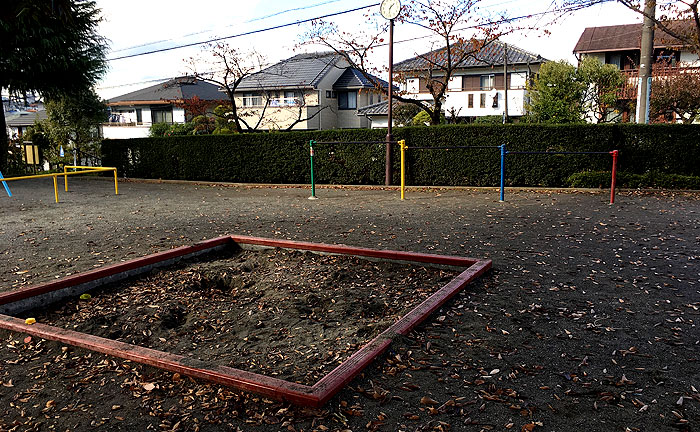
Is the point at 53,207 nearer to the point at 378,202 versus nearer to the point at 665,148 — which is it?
the point at 378,202

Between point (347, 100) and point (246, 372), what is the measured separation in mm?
33181

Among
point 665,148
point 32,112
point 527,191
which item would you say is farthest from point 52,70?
point 32,112

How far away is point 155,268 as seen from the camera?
483 centimetres

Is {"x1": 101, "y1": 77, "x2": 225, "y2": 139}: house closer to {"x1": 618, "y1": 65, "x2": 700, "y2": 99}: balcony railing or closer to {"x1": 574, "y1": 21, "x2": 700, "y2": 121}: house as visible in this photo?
{"x1": 574, "y1": 21, "x2": 700, "y2": 121}: house

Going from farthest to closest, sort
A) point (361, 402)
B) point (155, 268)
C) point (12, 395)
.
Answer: point (155, 268) < point (12, 395) < point (361, 402)

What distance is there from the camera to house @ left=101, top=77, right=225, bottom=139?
3706 centimetres

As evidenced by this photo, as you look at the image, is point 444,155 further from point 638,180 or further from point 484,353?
point 484,353

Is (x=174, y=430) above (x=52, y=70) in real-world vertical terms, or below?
below

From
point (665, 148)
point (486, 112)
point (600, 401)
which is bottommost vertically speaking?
point (600, 401)

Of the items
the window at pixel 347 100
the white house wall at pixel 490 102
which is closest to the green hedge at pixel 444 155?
the window at pixel 347 100

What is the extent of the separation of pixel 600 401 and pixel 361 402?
108 cm

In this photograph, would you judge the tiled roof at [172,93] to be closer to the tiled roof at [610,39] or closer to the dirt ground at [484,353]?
the tiled roof at [610,39]

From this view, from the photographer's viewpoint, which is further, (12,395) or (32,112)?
(32,112)

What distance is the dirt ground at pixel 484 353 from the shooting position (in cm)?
225
